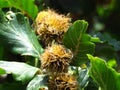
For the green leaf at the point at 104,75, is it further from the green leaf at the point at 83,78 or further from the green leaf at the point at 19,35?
the green leaf at the point at 19,35

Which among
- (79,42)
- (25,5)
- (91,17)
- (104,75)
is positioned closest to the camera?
(104,75)

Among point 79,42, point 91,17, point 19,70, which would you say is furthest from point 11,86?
point 91,17

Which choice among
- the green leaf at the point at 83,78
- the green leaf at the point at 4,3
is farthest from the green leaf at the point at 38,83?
the green leaf at the point at 4,3

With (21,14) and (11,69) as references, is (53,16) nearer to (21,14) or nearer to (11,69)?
Answer: (21,14)

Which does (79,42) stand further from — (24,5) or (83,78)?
(24,5)

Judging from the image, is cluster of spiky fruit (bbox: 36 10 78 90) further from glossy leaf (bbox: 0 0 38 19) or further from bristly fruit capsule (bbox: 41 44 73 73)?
glossy leaf (bbox: 0 0 38 19)

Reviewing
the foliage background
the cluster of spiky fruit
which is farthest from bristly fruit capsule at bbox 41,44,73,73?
the foliage background

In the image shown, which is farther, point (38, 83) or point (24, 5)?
point (24, 5)
